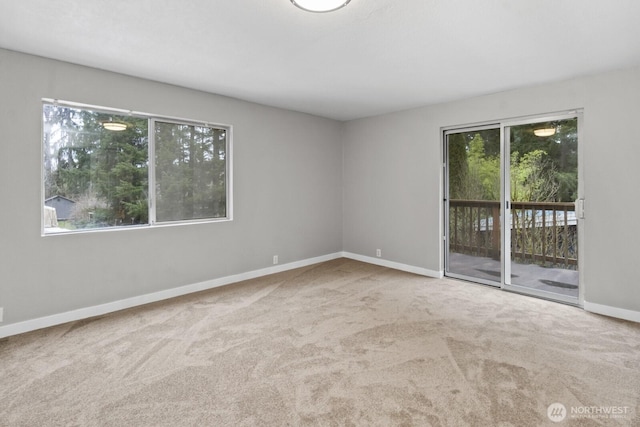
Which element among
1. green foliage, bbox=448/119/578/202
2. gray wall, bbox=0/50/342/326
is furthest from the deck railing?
gray wall, bbox=0/50/342/326

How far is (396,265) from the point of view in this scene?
528 cm

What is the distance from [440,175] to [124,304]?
4141 mm

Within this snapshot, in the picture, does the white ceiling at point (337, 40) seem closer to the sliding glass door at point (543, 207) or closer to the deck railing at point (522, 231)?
the sliding glass door at point (543, 207)

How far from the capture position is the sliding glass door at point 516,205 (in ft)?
12.4

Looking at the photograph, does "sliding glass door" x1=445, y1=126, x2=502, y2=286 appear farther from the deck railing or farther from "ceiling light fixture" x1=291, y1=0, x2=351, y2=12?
"ceiling light fixture" x1=291, y1=0, x2=351, y2=12

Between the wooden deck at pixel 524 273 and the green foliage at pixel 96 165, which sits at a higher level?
the green foliage at pixel 96 165

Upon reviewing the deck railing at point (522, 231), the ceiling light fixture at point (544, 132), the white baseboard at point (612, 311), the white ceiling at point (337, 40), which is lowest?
the white baseboard at point (612, 311)

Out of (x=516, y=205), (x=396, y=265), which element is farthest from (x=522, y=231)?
(x=396, y=265)

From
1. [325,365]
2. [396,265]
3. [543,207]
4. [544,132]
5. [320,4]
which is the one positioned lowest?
[325,365]

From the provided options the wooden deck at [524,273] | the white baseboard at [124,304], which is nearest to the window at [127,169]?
the white baseboard at [124,304]

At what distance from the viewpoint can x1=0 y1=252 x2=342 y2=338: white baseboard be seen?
9.76 feet

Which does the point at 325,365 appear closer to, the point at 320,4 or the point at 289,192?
the point at 320,4

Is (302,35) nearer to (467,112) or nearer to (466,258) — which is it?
(467,112)

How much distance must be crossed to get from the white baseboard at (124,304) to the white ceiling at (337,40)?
233 centimetres
